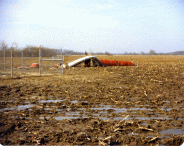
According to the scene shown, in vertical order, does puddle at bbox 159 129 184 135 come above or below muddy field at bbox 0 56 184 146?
below

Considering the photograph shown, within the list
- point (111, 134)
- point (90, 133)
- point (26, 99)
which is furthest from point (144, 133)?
point (26, 99)

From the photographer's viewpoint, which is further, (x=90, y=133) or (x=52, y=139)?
(x=90, y=133)

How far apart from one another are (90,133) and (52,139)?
0.66m

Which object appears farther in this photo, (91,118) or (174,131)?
(91,118)

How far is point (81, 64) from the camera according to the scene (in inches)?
631

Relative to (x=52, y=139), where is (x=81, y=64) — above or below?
above

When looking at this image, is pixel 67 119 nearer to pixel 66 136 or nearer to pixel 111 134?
pixel 66 136

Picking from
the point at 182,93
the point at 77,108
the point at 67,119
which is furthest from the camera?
the point at 182,93

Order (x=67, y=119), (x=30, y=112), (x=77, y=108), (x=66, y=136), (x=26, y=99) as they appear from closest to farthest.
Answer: (x=66, y=136)
(x=67, y=119)
(x=30, y=112)
(x=77, y=108)
(x=26, y=99)

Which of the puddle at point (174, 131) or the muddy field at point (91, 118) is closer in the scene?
the muddy field at point (91, 118)

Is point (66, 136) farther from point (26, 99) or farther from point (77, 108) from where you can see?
point (26, 99)

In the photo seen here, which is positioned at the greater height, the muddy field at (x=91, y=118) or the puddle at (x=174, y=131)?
the muddy field at (x=91, y=118)

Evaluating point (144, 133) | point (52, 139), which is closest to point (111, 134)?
point (144, 133)

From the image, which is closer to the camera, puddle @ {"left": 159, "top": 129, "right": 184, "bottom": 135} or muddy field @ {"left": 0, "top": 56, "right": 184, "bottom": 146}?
muddy field @ {"left": 0, "top": 56, "right": 184, "bottom": 146}
